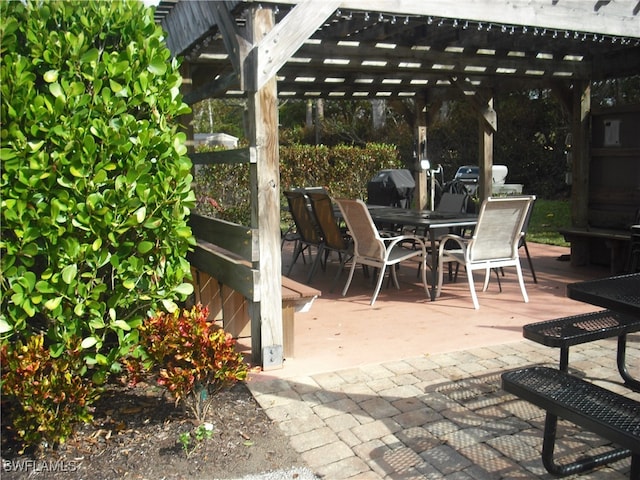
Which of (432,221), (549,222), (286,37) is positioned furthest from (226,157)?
(549,222)

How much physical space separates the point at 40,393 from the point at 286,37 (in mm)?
2265

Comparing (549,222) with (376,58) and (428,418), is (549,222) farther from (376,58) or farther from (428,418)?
(428,418)

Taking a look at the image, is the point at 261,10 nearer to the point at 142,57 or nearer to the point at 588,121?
the point at 142,57

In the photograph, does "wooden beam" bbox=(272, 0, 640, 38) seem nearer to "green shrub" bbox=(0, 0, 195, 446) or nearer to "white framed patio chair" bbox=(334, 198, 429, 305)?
"green shrub" bbox=(0, 0, 195, 446)

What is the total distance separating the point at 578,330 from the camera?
3.06 m

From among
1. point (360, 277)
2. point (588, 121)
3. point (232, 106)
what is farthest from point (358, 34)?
point (232, 106)

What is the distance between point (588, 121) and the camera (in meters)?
7.49

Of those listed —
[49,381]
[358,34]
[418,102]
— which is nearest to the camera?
[49,381]

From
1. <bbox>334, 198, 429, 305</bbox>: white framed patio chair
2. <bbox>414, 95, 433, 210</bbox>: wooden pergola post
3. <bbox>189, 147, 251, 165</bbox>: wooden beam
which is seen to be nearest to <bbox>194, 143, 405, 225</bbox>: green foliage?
<bbox>414, 95, 433, 210</bbox>: wooden pergola post

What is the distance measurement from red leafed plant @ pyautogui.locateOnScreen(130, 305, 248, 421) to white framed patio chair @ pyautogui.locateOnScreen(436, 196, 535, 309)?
2.90m

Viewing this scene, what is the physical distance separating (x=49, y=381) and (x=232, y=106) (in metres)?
27.1

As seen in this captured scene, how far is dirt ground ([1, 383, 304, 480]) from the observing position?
2684 mm

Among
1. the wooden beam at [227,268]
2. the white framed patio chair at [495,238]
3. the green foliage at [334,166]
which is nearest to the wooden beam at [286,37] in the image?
the wooden beam at [227,268]

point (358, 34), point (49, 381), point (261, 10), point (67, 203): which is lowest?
point (49, 381)
